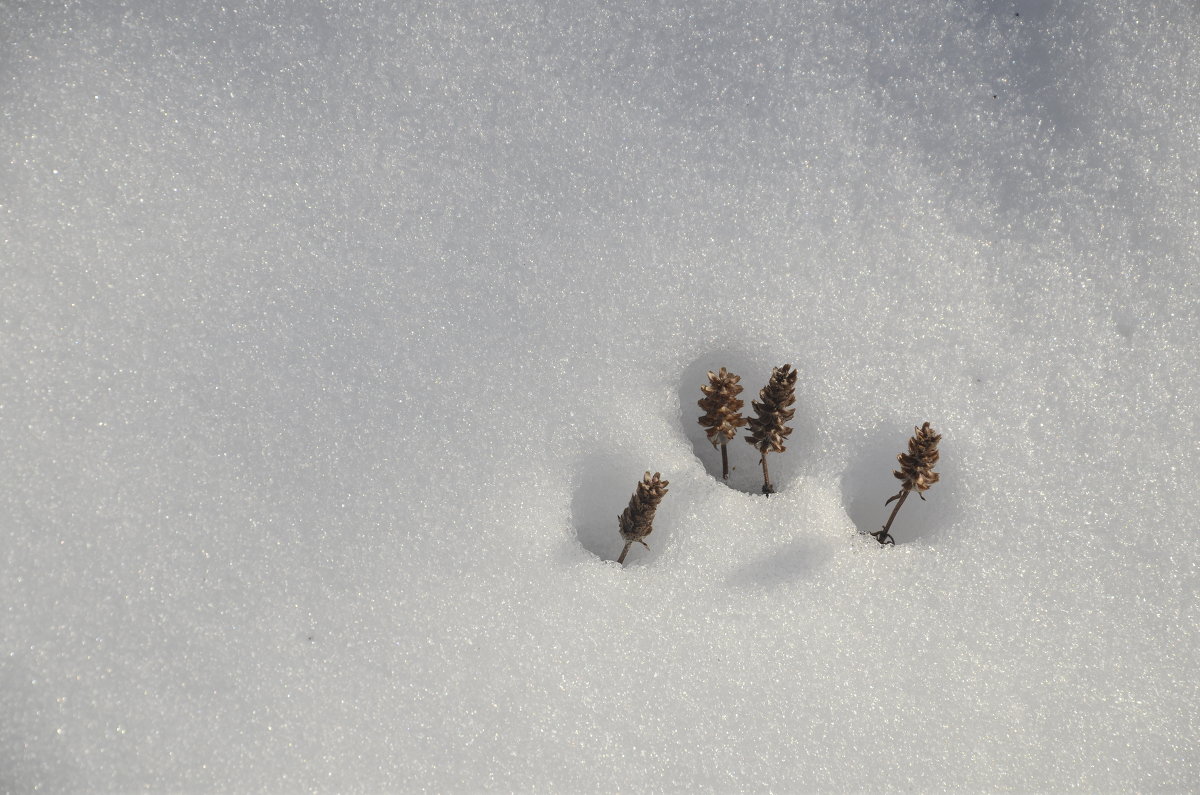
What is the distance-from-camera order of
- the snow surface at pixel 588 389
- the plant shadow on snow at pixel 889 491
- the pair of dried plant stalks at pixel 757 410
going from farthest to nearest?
the plant shadow on snow at pixel 889 491
the pair of dried plant stalks at pixel 757 410
the snow surface at pixel 588 389

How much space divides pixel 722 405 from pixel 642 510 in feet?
0.99

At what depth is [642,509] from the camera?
1.76m

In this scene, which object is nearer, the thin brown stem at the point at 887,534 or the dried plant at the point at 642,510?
the dried plant at the point at 642,510

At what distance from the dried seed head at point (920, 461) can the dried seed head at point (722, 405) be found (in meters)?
0.36

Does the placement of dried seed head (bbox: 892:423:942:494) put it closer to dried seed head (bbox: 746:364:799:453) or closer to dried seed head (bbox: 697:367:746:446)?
dried seed head (bbox: 746:364:799:453)

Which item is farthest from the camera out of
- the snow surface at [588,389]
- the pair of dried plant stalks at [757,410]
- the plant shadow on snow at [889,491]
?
the plant shadow on snow at [889,491]

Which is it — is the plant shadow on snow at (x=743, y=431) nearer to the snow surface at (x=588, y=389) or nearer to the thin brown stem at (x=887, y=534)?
the snow surface at (x=588, y=389)

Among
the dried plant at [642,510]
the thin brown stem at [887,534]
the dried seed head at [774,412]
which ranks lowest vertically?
the dried plant at [642,510]

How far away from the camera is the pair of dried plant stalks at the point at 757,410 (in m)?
1.83

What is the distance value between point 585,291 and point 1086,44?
1370 millimetres

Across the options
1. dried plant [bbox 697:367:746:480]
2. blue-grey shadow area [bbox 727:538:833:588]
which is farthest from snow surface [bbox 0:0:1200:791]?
dried plant [bbox 697:367:746:480]

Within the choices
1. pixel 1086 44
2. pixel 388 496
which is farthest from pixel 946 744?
pixel 1086 44

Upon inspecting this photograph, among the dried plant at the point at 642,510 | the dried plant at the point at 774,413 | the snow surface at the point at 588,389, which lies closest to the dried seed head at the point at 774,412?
the dried plant at the point at 774,413

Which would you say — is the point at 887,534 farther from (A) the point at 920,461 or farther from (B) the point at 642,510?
(B) the point at 642,510
